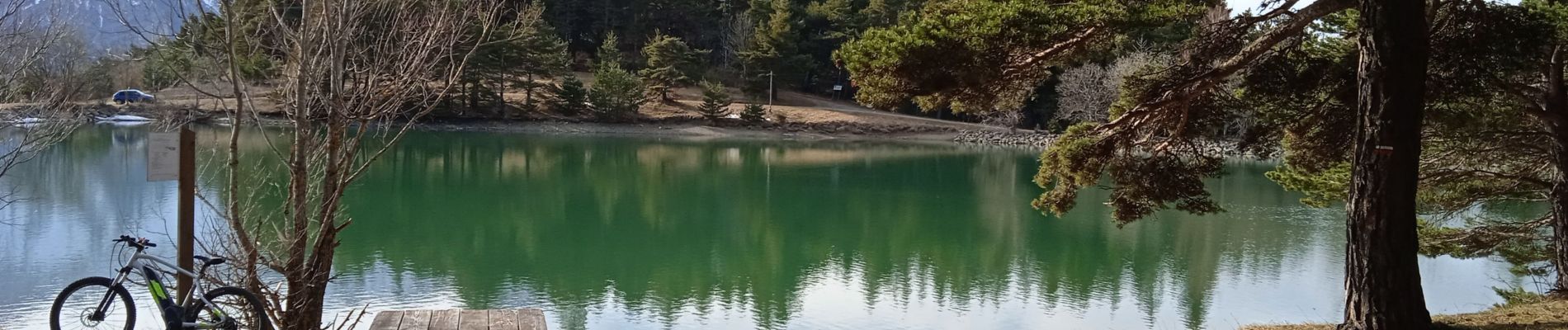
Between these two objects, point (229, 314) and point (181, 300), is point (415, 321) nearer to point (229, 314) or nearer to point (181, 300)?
point (229, 314)

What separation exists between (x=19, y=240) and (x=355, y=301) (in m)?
4.35

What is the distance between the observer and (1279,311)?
9766 mm

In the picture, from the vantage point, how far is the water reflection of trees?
10.2 metres

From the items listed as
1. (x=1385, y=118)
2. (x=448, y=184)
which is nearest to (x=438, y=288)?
(x=1385, y=118)

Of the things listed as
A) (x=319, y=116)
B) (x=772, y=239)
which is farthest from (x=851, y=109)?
(x=319, y=116)

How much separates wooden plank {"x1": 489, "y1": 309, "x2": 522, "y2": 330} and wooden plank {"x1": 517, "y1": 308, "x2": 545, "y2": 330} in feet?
0.07

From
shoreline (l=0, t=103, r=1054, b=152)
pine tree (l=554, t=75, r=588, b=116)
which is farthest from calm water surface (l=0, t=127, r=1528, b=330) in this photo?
pine tree (l=554, t=75, r=588, b=116)

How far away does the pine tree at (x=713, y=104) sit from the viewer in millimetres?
35781

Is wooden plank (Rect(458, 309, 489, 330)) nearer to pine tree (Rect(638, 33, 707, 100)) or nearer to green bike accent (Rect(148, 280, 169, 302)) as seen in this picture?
green bike accent (Rect(148, 280, 169, 302))

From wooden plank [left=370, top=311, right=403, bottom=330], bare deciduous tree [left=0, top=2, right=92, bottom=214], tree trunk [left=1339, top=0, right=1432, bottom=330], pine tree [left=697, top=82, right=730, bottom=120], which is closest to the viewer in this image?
tree trunk [left=1339, top=0, right=1432, bottom=330]

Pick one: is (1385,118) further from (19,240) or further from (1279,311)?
(19,240)

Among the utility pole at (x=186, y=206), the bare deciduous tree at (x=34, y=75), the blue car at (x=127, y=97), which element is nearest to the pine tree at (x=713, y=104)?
the blue car at (x=127, y=97)

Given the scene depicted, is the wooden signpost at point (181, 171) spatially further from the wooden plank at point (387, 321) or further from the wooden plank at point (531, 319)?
the wooden plank at point (531, 319)

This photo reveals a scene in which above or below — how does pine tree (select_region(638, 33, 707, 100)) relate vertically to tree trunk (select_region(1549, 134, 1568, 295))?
above
